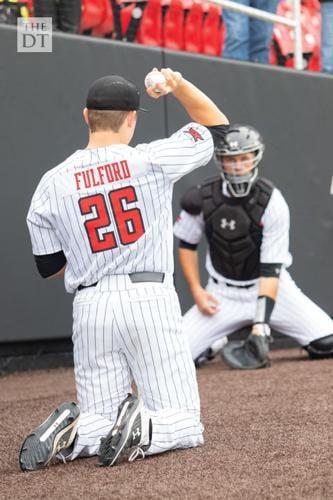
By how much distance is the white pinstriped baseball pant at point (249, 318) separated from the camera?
6770mm

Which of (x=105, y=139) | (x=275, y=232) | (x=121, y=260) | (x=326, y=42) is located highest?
(x=105, y=139)

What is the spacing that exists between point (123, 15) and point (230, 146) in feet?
4.54

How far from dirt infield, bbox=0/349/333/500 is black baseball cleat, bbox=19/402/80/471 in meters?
0.04

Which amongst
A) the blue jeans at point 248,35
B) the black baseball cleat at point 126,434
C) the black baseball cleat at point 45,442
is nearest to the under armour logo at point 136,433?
the black baseball cleat at point 126,434

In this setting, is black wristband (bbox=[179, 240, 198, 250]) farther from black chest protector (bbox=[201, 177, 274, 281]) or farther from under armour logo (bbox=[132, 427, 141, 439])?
under armour logo (bbox=[132, 427, 141, 439])

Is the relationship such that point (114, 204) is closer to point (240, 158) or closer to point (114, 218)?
point (114, 218)

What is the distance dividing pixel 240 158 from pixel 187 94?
2793 mm

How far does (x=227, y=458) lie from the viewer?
11.4 feet

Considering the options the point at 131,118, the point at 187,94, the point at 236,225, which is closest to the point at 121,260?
the point at 131,118

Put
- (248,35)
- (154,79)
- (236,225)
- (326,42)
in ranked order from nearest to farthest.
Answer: (154,79) → (236,225) → (248,35) → (326,42)

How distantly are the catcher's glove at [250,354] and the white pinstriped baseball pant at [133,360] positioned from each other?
8.65 feet

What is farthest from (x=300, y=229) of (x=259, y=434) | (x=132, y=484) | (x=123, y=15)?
(x=132, y=484)

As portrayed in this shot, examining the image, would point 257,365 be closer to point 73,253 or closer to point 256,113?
point 256,113

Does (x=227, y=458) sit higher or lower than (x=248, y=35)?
lower
